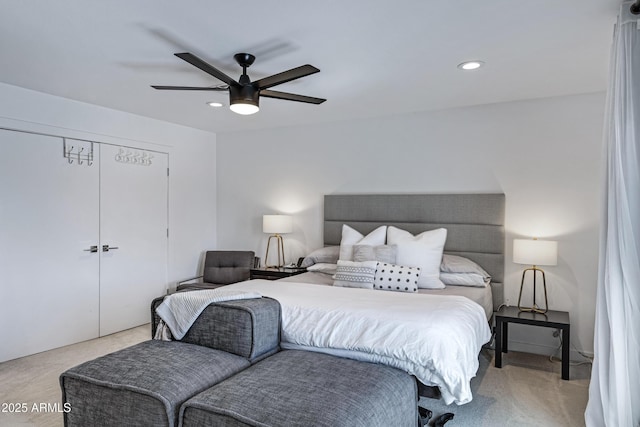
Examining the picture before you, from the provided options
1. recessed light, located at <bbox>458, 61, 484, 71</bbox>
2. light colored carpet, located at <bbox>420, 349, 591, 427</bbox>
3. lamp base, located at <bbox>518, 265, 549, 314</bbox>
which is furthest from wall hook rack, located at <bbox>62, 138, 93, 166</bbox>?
lamp base, located at <bbox>518, 265, 549, 314</bbox>

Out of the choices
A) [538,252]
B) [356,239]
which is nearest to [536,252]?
[538,252]

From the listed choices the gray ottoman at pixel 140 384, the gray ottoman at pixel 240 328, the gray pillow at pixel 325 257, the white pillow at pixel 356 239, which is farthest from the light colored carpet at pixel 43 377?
the white pillow at pixel 356 239

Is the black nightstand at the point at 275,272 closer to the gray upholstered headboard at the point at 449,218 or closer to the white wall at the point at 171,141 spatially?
the gray upholstered headboard at the point at 449,218

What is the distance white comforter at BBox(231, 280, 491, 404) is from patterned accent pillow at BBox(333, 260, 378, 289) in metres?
0.49

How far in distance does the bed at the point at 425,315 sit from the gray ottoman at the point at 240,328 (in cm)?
15

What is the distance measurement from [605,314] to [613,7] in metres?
1.62

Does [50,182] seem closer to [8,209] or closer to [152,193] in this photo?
[8,209]

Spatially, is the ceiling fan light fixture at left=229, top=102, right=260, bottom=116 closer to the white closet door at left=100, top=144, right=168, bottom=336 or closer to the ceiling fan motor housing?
the ceiling fan motor housing

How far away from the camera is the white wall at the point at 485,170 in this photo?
12.5 feet

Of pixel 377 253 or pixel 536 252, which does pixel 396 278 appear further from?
pixel 536 252

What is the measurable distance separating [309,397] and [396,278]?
186cm

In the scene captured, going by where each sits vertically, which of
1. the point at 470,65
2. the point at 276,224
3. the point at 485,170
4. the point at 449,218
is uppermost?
the point at 470,65

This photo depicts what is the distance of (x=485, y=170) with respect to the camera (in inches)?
165

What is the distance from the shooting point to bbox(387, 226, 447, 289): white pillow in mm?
3717
